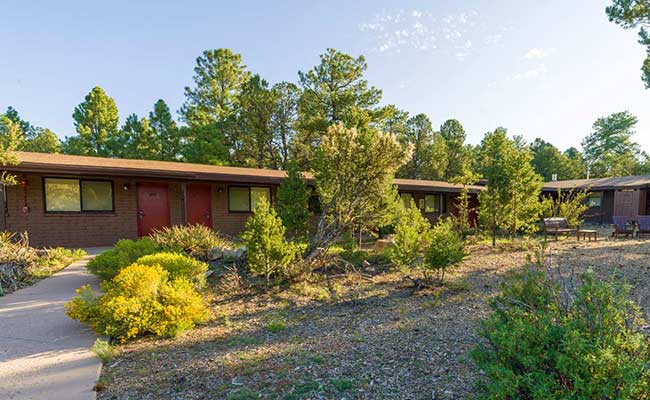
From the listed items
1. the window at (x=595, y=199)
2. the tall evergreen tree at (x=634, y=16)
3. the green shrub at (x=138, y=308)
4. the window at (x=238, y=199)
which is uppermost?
the tall evergreen tree at (x=634, y=16)

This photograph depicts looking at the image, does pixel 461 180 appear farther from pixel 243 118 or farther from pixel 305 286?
pixel 243 118

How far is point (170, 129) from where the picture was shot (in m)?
23.3

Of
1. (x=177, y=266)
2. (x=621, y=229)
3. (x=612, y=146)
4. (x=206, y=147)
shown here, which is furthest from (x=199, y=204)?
(x=612, y=146)

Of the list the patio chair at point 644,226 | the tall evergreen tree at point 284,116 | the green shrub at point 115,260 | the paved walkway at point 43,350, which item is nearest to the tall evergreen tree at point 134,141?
the tall evergreen tree at point 284,116

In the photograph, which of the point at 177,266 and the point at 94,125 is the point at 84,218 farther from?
the point at 94,125

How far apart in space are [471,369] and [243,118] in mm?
23328

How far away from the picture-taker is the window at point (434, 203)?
16875mm

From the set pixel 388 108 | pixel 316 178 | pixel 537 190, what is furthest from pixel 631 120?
pixel 316 178

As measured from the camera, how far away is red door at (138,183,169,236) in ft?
33.7

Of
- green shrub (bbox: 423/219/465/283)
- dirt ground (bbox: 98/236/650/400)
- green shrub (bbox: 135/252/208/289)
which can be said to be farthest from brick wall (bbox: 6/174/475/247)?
green shrub (bbox: 423/219/465/283)

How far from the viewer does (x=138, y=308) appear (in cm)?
354

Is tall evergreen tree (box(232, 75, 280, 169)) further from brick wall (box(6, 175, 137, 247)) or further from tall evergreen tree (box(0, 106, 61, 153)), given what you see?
brick wall (box(6, 175, 137, 247))

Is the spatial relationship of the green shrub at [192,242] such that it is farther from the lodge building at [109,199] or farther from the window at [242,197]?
the window at [242,197]

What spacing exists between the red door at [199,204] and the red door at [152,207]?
0.73 meters
